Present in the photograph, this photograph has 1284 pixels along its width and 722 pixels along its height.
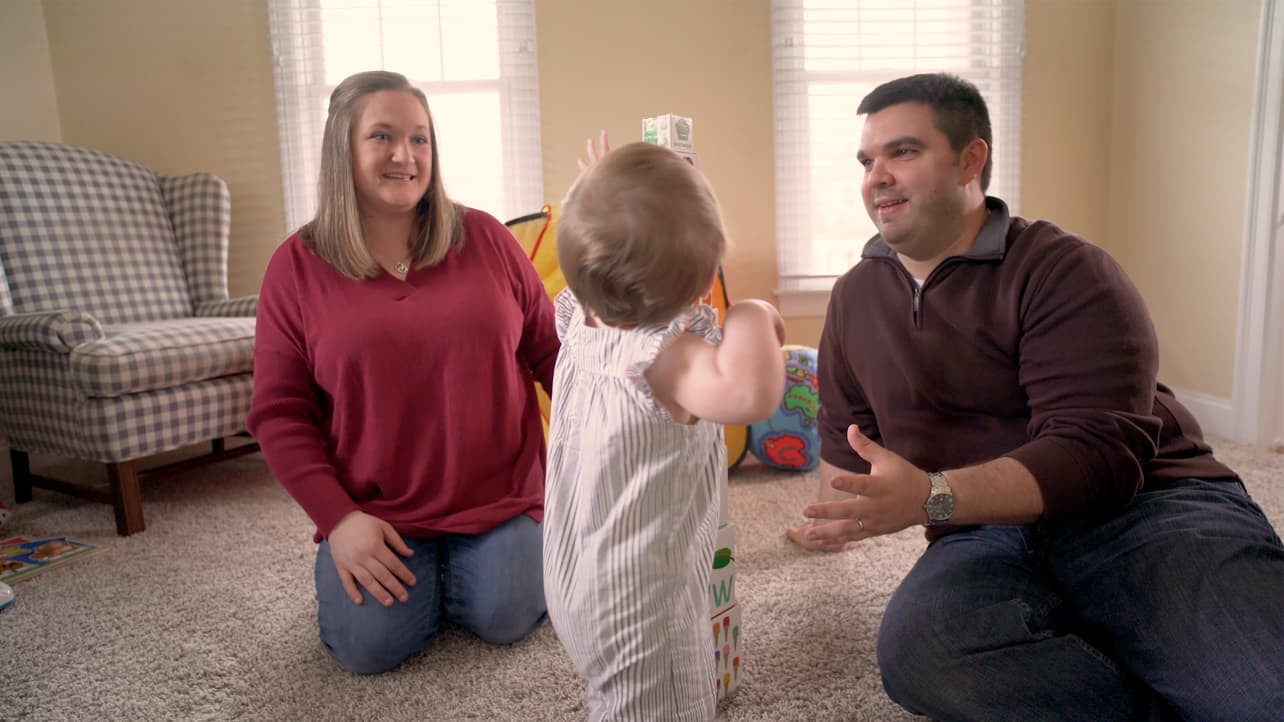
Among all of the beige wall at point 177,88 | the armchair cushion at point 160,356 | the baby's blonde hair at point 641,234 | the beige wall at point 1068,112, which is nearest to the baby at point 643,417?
the baby's blonde hair at point 641,234

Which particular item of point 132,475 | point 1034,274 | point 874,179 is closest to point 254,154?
point 132,475

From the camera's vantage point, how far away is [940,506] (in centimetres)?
100

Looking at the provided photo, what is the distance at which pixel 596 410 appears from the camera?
2.91ft

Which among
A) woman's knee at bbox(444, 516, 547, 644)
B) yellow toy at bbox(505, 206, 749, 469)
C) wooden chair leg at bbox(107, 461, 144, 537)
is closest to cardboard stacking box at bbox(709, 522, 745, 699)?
woman's knee at bbox(444, 516, 547, 644)

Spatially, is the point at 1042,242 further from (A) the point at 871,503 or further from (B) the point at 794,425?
(B) the point at 794,425

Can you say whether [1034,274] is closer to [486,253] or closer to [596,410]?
[596,410]

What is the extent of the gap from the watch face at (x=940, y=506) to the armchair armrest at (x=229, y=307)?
7.96ft

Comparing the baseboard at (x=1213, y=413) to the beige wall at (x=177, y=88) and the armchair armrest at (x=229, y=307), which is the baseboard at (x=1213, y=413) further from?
the beige wall at (x=177, y=88)

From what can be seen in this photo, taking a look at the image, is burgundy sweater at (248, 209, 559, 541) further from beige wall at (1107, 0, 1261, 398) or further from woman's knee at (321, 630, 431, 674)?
beige wall at (1107, 0, 1261, 398)

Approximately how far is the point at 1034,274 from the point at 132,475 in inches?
86.6

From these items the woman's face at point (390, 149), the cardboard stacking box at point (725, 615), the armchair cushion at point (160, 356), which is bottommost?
the cardboard stacking box at point (725, 615)

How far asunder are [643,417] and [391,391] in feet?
2.46

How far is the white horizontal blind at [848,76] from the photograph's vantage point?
10.3 ft

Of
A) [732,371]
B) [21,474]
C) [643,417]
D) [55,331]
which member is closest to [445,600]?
[643,417]
